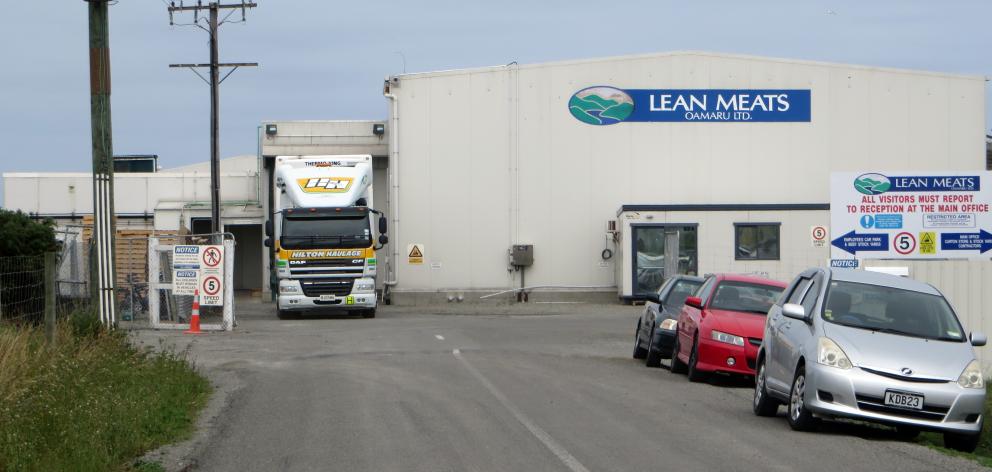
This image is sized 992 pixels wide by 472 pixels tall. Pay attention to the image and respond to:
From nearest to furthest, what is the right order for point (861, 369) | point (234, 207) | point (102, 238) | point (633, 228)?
point (861, 369)
point (102, 238)
point (633, 228)
point (234, 207)

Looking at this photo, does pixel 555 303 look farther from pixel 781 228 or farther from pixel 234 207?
pixel 234 207

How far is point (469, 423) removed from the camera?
40.5ft

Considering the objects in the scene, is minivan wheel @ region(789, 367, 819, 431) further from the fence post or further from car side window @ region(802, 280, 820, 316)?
the fence post

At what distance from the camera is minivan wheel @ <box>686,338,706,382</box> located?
1720 centimetres

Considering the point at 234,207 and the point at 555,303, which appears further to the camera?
the point at 234,207

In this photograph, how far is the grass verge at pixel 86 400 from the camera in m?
9.68

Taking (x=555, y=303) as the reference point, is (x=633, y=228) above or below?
above

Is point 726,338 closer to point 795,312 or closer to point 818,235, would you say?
point 795,312

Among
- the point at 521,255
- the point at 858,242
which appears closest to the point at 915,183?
the point at 858,242

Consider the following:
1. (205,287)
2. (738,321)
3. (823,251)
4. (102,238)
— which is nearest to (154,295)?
(205,287)

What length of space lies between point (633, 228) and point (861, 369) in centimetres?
3068

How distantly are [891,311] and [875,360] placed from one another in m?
1.23

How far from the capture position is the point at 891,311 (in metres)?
12.6

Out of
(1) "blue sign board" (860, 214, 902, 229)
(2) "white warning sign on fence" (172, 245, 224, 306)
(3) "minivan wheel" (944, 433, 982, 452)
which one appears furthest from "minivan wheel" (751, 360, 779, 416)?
(2) "white warning sign on fence" (172, 245, 224, 306)
